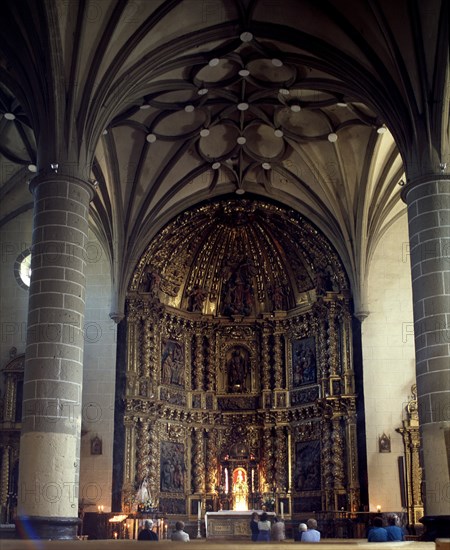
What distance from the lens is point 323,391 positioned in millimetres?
24953

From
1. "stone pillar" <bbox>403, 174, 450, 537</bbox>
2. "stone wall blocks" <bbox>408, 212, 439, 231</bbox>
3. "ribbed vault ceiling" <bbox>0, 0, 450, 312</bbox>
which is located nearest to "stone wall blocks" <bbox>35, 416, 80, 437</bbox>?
"ribbed vault ceiling" <bbox>0, 0, 450, 312</bbox>

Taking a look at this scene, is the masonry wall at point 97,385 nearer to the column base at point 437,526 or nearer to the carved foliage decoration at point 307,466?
the carved foliage decoration at point 307,466

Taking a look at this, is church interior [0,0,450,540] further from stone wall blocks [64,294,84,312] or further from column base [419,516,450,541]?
column base [419,516,450,541]

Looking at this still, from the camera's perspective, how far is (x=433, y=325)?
51.0 feet

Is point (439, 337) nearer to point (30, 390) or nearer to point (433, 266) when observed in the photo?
point (433, 266)

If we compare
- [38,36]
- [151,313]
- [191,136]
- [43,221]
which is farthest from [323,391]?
[38,36]

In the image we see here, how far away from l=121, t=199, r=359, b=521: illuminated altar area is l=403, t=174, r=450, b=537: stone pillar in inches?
344

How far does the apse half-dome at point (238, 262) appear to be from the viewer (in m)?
25.9

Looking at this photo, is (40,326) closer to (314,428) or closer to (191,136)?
(191,136)

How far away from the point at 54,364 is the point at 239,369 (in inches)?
504

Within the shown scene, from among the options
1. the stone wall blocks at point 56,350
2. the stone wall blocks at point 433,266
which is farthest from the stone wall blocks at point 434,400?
the stone wall blocks at point 56,350

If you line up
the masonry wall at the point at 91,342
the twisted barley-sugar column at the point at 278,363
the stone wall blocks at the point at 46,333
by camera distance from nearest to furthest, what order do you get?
the stone wall blocks at the point at 46,333, the masonry wall at the point at 91,342, the twisted barley-sugar column at the point at 278,363

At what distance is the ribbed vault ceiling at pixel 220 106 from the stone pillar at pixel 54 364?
1.01 m

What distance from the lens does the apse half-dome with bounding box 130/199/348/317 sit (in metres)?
25.9
